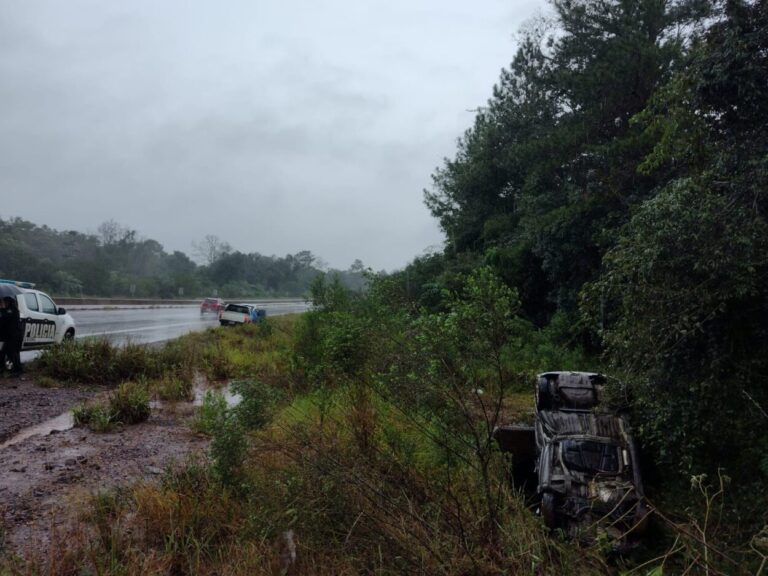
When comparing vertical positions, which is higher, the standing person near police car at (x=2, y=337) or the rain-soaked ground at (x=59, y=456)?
the standing person near police car at (x=2, y=337)

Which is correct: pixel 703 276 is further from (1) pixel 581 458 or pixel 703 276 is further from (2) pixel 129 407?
(2) pixel 129 407

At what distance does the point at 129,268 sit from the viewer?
67.2 metres

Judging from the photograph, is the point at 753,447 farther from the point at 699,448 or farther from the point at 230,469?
the point at 230,469

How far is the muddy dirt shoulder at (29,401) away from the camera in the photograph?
859 centimetres

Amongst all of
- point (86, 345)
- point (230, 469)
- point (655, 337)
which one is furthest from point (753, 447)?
point (86, 345)

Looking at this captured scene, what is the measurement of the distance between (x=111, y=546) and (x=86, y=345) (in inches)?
390

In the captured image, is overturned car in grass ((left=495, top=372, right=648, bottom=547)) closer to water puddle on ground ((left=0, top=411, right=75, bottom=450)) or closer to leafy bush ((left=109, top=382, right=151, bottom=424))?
leafy bush ((left=109, top=382, right=151, bottom=424))

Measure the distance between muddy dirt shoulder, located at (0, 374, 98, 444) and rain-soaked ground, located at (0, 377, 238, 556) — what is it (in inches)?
0.6

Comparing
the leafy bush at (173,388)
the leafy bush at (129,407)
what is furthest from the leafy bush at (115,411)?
the leafy bush at (173,388)

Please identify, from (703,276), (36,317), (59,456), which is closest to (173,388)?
(36,317)

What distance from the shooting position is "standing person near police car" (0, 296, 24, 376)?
11.1 metres

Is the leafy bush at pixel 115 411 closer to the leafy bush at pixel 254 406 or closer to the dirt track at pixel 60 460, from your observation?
the dirt track at pixel 60 460

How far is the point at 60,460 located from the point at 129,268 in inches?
2640

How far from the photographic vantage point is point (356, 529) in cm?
404
